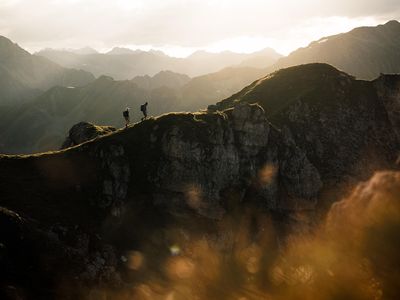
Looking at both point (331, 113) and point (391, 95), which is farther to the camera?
point (391, 95)

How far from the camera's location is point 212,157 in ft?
244

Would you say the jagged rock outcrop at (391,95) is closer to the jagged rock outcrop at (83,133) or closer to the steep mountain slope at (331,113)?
the steep mountain slope at (331,113)

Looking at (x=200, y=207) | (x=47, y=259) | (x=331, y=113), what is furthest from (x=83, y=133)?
(x=331, y=113)

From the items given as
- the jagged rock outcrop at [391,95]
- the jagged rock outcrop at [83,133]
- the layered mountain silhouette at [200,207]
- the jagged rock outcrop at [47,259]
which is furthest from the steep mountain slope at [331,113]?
the jagged rock outcrop at [47,259]

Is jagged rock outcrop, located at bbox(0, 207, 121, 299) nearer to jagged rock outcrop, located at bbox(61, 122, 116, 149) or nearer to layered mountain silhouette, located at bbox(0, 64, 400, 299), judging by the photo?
layered mountain silhouette, located at bbox(0, 64, 400, 299)

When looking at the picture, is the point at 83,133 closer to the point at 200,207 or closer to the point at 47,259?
the point at 200,207

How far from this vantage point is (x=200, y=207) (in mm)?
Answer: 70688

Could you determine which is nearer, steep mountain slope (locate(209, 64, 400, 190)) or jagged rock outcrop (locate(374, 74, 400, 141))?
steep mountain slope (locate(209, 64, 400, 190))

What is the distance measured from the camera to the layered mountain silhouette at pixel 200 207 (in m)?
54.9

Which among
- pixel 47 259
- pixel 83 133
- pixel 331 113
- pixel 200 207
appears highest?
pixel 83 133

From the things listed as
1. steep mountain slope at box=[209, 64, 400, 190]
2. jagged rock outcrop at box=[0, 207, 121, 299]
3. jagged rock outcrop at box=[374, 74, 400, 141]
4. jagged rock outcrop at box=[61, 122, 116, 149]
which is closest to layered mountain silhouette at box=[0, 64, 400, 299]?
jagged rock outcrop at box=[0, 207, 121, 299]

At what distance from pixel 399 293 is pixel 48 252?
49602 millimetres

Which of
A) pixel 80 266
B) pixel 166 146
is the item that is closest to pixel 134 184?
pixel 166 146

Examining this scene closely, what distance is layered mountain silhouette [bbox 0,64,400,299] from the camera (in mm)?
Result: 54906
